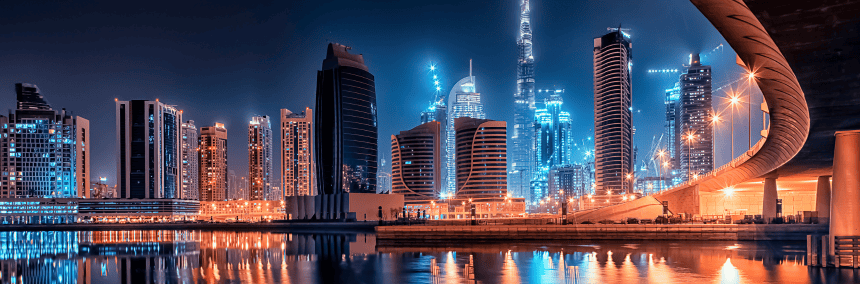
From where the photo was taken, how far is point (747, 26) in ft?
68.3

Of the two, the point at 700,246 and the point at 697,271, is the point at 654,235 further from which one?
the point at 697,271

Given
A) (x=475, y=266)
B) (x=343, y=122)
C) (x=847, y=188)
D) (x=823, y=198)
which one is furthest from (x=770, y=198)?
(x=343, y=122)

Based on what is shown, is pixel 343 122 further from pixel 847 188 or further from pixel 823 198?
pixel 847 188

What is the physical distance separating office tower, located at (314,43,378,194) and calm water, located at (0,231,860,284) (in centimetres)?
11909

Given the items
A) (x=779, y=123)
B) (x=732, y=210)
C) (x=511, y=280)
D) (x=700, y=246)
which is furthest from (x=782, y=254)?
(x=732, y=210)

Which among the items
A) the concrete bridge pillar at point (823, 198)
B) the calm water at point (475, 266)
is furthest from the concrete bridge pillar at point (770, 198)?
the calm water at point (475, 266)

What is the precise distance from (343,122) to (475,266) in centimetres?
13992

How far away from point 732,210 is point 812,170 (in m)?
38.1

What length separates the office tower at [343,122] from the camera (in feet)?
582

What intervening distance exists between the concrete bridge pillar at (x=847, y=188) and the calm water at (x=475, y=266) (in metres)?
2.47

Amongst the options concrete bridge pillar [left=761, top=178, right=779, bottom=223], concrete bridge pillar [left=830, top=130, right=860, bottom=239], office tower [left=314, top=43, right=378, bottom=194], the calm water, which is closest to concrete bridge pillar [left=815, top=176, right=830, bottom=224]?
concrete bridge pillar [left=761, top=178, right=779, bottom=223]

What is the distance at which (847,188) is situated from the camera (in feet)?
114

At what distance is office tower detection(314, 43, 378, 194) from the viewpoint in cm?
17725

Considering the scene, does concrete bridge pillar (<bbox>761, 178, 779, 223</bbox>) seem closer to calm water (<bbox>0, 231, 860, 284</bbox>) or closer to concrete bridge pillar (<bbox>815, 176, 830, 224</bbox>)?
concrete bridge pillar (<bbox>815, 176, 830, 224</bbox>)
